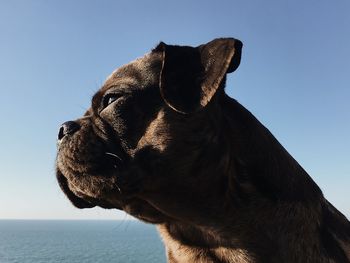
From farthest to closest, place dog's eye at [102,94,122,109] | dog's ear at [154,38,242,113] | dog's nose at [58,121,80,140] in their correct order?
1. dog's nose at [58,121,80,140]
2. dog's eye at [102,94,122,109]
3. dog's ear at [154,38,242,113]

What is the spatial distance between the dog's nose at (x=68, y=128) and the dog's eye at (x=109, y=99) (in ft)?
1.56

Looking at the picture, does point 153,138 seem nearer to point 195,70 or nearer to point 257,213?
point 195,70

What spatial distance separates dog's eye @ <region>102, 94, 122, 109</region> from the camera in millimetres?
6014

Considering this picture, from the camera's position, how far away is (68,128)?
6227 millimetres

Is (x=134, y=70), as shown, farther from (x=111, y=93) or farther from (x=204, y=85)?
(x=204, y=85)

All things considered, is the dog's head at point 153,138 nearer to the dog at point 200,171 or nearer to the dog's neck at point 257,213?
the dog at point 200,171

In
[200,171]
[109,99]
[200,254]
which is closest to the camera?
[200,171]

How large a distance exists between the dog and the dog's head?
1 centimetres

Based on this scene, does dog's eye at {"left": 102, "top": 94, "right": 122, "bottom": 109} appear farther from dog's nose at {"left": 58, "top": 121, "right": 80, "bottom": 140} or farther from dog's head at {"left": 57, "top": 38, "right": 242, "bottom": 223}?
dog's nose at {"left": 58, "top": 121, "right": 80, "bottom": 140}

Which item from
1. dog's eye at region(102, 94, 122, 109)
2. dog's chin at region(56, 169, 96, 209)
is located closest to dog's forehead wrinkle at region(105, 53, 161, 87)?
dog's eye at region(102, 94, 122, 109)

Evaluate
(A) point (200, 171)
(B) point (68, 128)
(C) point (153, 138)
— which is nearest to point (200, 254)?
(A) point (200, 171)

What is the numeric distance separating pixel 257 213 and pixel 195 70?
190 cm

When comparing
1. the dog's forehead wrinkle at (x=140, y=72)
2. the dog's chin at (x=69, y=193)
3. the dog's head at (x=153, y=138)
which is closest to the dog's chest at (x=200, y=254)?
the dog's head at (x=153, y=138)

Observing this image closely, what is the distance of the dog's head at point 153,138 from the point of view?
5.50 metres
